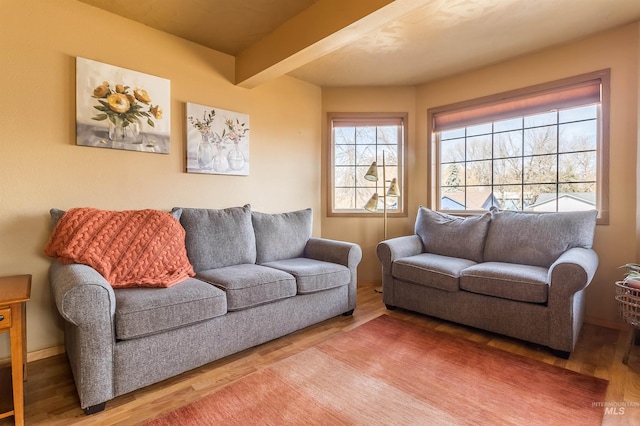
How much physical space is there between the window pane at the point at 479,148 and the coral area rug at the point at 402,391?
2.05 meters

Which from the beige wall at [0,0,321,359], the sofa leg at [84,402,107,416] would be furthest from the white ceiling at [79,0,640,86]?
the sofa leg at [84,402,107,416]

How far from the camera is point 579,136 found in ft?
9.24

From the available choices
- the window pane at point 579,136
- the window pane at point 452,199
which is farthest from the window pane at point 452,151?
the window pane at point 579,136

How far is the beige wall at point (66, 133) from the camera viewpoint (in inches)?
77.2

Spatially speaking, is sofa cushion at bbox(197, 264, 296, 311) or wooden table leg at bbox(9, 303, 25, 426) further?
sofa cushion at bbox(197, 264, 296, 311)

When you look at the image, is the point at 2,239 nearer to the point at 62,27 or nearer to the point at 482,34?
the point at 62,27

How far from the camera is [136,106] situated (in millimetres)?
2398

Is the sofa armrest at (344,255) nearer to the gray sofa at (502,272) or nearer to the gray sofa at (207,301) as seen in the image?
the gray sofa at (207,301)

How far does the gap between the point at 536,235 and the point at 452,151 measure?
1396mm

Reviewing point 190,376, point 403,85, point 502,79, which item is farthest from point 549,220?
point 190,376

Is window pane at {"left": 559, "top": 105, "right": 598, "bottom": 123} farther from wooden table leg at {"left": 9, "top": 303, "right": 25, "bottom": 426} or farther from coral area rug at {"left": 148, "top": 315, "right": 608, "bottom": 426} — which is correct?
wooden table leg at {"left": 9, "top": 303, "right": 25, "bottom": 426}

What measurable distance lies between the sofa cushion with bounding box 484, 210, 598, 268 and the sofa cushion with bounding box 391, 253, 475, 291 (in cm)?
29

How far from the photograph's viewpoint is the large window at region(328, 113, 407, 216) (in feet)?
Answer: 12.5

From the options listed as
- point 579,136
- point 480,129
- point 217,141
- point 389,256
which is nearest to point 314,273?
point 389,256
